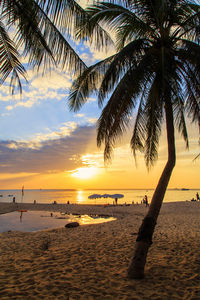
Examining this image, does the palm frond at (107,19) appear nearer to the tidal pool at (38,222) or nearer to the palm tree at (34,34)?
the palm tree at (34,34)

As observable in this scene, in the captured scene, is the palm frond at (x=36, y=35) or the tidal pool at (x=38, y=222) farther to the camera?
the tidal pool at (x=38, y=222)

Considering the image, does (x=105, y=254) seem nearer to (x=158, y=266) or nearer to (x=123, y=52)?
(x=158, y=266)

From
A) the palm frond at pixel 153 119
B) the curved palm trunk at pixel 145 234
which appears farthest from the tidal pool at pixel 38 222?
the curved palm trunk at pixel 145 234

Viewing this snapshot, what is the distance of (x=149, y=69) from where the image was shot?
5.86m

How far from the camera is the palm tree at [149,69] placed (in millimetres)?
5504

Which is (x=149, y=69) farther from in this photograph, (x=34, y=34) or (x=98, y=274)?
(x=98, y=274)

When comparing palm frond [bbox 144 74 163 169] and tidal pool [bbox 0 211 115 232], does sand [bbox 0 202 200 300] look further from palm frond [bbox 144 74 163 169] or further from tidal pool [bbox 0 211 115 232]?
tidal pool [bbox 0 211 115 232]

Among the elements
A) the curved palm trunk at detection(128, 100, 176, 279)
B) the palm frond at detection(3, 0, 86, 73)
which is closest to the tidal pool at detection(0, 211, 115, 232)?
the curved palm trunk at detection(128, 100, 176, 279)

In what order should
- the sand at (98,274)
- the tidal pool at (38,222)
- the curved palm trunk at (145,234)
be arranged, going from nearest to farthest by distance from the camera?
the sand at (98,274), the curved palm trunk at (145,234), the tidal pool at (38,222)

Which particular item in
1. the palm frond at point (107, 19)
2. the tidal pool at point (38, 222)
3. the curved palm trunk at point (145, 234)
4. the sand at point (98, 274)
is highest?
the palm frond at point (107, 19)

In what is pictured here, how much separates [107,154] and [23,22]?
13.2ft

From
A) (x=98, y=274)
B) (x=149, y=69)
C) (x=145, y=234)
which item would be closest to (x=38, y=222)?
(x=98, y=274)

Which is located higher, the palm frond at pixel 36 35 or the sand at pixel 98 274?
the palm frond at pixel 36 35

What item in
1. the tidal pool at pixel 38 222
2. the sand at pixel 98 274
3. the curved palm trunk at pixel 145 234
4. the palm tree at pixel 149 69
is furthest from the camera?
the tidal pool at pixel 38 222
